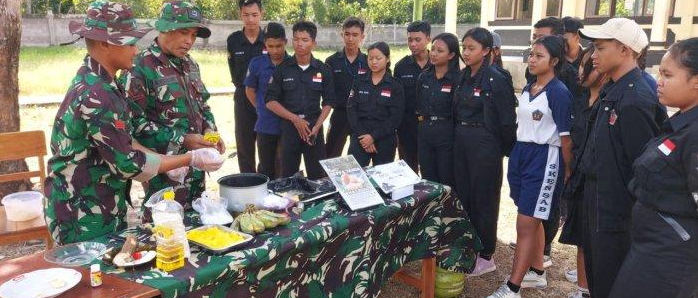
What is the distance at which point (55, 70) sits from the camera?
43.3 ft

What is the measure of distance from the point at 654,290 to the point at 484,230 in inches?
62.2

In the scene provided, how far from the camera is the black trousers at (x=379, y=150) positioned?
4164mm

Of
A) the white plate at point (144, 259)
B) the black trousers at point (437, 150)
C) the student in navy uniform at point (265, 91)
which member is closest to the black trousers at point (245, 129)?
the student in navy uniform at point (265, 91)

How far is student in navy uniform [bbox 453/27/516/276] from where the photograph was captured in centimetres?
325

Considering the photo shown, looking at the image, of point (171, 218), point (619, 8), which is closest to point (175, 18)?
point (171, 218)

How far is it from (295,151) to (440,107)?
1.32m

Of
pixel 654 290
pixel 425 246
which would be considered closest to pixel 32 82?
pixel 425 246

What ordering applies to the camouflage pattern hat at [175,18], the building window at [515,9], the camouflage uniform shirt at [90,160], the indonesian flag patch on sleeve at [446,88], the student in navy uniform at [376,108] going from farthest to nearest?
the building window at [515,9] → the student in navy uniform at [376,108] → the indonesian flag patch on sleeve at [446,88] → the camouflage pattern hat at [175,18] → the camouflage uniform shirt at [90,160]

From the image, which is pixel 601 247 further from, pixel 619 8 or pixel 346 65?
pixel 619 8

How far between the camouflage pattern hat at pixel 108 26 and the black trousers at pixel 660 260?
218 cm

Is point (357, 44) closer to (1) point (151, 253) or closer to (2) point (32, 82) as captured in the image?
(1) point (151, 253)

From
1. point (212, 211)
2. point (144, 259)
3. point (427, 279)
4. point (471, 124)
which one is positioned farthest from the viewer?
point (471, 124)

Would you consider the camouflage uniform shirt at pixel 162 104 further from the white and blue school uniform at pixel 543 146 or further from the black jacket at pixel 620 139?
the black jacket at pixel 620 139

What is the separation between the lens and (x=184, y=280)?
67.7 inches
